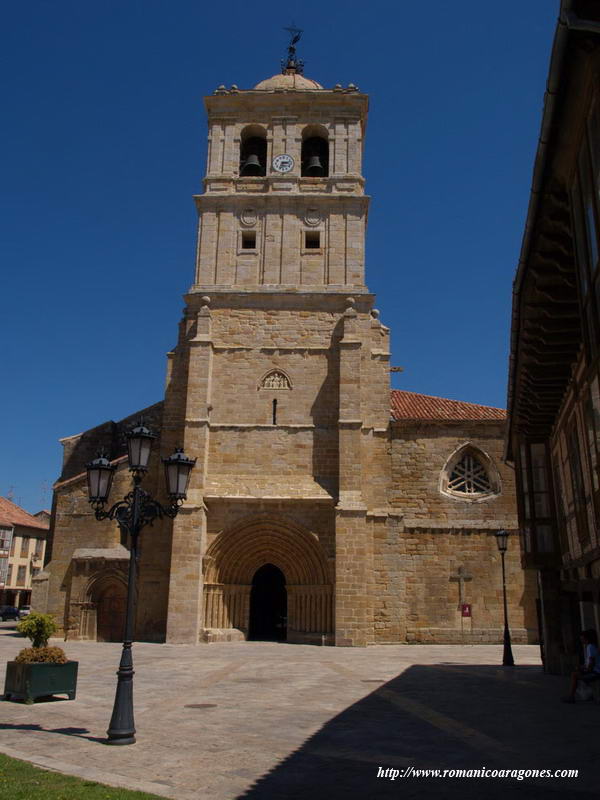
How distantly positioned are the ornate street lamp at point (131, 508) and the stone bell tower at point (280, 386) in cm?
1325

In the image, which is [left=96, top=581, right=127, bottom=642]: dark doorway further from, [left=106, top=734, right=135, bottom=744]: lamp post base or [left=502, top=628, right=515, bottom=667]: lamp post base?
[left=106, top=734, right=135, bottom=744]: lamp post base

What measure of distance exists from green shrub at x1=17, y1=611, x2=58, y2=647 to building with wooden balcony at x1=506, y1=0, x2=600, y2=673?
8293mm

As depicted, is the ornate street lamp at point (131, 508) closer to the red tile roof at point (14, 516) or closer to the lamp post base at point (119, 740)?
the lamp post base at point (119, 740)

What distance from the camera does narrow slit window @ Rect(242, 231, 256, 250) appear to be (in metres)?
26.8

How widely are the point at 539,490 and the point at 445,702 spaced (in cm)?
559

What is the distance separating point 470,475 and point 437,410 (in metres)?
2.99

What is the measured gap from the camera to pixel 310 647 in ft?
70.2

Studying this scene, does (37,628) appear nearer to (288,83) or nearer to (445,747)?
(445,747)

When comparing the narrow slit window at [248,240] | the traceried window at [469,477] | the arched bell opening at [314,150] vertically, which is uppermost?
the arched bell opening at [314,150]

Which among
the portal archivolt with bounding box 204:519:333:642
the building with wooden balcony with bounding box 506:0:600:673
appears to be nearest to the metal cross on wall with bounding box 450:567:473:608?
the portal archivolt with bounding box 204:519:333:642

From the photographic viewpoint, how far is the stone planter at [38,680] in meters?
10.3

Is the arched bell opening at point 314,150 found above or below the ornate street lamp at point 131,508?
above

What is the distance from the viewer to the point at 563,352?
10086mm

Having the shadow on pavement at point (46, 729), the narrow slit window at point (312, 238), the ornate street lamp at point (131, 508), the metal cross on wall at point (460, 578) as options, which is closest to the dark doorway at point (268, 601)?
the metal cross on wall at point (460, 578)
